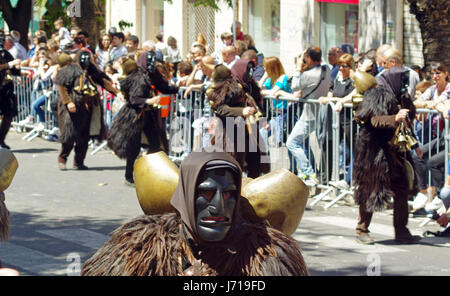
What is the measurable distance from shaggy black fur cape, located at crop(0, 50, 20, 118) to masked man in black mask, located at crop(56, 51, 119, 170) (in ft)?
7.20

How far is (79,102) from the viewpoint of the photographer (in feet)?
44.0

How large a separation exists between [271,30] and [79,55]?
10941 mm

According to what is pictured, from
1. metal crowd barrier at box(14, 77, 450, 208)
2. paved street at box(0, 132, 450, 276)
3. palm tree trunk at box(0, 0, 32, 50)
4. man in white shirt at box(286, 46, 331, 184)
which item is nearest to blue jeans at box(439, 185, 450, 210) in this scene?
paved street at box(0, 132, 450, 276)

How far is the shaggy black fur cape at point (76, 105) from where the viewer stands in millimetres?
13289

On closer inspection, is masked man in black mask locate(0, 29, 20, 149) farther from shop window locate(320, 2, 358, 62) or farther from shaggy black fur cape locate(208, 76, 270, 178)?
shop window locate(320, 2, 358, 62)

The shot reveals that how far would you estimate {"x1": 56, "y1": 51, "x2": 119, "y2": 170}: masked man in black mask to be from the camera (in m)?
13.3

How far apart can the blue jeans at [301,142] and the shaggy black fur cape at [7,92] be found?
5.68 m

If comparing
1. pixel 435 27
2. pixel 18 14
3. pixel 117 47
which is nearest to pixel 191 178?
pixel 435 27

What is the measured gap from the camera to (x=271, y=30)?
23.7 meters

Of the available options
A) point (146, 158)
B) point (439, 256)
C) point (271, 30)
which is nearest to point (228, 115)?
point (439, 256)

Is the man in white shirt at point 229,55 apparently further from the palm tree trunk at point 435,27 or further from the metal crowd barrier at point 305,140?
the palm tree trunk at point 435,27

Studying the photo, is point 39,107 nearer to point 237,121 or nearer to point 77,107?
point 77,107

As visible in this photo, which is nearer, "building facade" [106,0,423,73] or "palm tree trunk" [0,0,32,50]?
"building facade" [106,0,423,73]

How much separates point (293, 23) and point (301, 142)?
1082 cm
